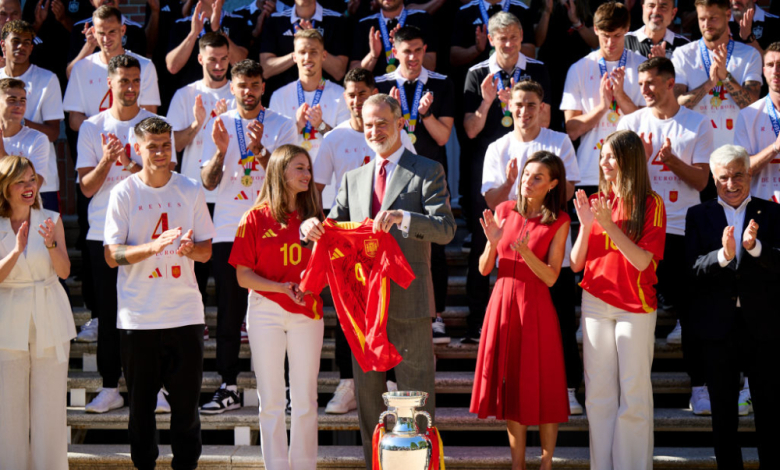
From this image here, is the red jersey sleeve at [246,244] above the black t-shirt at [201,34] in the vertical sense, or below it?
below

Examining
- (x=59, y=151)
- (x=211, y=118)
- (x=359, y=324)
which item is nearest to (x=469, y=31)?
(x=211, y=118)

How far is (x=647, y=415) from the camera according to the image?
5211mm

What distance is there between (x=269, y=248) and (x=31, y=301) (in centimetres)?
149

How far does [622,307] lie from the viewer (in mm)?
5242

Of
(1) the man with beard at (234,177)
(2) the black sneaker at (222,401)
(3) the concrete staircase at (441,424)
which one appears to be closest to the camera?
(3) the concrete staircase at (441,424)

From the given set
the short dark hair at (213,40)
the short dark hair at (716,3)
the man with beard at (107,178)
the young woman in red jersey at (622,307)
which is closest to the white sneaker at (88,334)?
the man with beard at (107,178)

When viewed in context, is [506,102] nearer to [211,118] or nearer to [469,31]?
[469,31]

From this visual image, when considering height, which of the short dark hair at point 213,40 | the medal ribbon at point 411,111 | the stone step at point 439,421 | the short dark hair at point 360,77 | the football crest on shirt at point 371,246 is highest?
the short dark hair at point 213,40

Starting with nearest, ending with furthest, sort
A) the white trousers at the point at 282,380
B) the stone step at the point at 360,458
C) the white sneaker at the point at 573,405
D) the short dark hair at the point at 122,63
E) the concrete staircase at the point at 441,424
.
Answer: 1. the white trousers at the point at 282,380
2. the stone step at the point at 360,458
3. the concrete staircase at the point at 441,424
4. the white sneaker at the point at 573,405
5. the short dark hair at the point at 122,63

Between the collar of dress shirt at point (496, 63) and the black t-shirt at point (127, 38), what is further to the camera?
the black t-shirt at point (127, 38)

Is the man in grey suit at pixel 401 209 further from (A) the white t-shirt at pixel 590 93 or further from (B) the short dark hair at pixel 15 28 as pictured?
(B) the short dark hair at pixel 15 28

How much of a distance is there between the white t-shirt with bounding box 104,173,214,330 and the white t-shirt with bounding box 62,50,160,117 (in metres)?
1.89

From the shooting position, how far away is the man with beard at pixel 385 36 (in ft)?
24.2

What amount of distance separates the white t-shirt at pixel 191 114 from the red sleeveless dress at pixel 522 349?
2.59 meters
